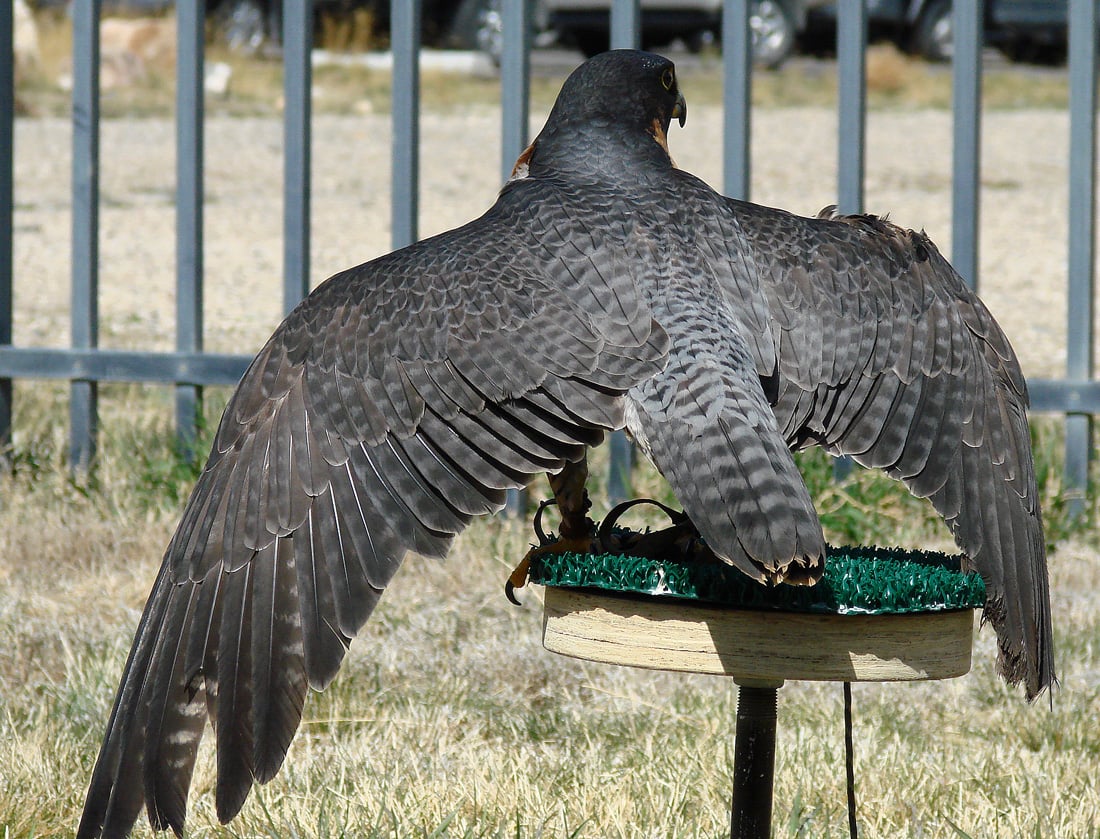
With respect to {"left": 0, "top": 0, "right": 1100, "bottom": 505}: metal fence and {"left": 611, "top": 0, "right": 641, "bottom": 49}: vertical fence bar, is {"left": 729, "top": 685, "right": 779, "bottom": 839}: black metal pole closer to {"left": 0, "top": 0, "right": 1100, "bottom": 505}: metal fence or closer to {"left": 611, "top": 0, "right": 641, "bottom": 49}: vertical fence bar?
{"left": 0, "top": 0, "right": 1100, "bottom": 505}: metal fence

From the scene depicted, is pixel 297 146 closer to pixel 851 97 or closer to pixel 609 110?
pixel 851 97

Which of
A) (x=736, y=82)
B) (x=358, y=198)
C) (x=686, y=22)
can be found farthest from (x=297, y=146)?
(x=686, y=22)

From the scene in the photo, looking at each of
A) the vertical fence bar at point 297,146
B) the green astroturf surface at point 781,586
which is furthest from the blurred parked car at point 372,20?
the green astroturf surface at point 781,586

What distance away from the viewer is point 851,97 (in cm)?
546

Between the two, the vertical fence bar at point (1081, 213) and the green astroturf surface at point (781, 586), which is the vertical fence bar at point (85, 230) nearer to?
the green astroturf surface at point (781, 586)

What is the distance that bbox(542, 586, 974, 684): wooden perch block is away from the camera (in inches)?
97.6

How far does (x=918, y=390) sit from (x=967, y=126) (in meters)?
2.80

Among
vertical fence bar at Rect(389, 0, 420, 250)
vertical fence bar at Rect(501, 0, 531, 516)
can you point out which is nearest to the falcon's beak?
vertical fence bar at Rect(501, 0, 531, 516)

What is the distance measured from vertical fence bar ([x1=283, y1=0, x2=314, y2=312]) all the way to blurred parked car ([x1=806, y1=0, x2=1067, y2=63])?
1872 cm

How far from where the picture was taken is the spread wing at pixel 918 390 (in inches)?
110

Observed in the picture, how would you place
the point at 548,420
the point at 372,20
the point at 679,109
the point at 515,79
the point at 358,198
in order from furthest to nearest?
the point at 372,20 → the point at 358,198 → the point at 515,79 → the point at 679,109 → the point at 548,420

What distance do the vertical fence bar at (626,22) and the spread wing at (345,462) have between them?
279 centimetres

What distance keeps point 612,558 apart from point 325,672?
53 centimetres

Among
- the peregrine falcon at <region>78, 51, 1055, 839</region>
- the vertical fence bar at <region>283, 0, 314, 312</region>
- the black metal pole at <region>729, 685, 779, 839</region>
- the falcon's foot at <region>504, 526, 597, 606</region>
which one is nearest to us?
the peregrine falcon at <region>78, 51, 1055, 839</region>
